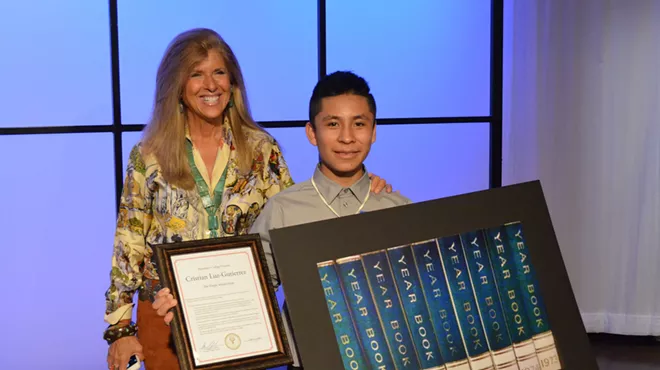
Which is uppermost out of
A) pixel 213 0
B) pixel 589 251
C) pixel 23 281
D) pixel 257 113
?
pixel 213 0

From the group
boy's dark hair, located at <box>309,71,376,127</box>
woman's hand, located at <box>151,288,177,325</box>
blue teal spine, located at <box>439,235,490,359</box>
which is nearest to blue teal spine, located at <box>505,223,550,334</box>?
blue teal spine, located at <box>439,235,490,359</box>

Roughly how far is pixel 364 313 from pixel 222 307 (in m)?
0.31

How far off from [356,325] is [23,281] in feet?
8.19

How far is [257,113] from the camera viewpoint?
4.05m

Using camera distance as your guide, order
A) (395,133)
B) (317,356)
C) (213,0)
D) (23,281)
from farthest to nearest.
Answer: (395,133), (213,0), (23,281), (317,356)

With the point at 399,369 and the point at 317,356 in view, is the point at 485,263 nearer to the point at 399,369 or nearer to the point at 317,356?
the point at 399,369

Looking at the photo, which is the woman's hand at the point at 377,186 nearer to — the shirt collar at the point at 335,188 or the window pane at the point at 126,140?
the shirt collar at the point at 335,188

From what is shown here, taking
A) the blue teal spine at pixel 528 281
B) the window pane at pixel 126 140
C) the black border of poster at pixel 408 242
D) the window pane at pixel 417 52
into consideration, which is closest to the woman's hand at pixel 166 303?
the black border of poster at pixel 408 242

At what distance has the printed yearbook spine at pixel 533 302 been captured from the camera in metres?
1.76

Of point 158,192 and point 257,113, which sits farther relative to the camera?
point 257,113

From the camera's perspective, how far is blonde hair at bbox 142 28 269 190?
7.45 ft

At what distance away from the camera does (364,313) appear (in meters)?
1.58

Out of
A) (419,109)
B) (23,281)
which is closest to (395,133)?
(419,109)

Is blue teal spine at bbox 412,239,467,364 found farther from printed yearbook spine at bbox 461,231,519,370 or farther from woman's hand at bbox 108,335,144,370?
woman's hand at bbox 108,335,144,370
